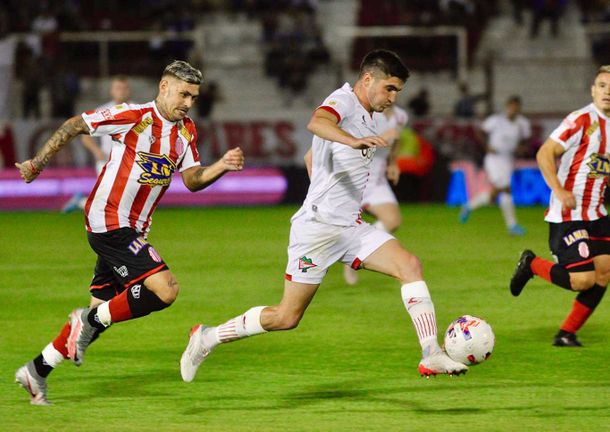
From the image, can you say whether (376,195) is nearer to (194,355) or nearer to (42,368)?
(194,355)

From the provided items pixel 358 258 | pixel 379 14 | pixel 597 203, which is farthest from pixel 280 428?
pixel 379 14

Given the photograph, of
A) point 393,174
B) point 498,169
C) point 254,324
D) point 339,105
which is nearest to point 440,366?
point 254,324

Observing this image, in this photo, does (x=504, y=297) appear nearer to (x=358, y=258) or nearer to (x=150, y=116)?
(x=358, y=258)

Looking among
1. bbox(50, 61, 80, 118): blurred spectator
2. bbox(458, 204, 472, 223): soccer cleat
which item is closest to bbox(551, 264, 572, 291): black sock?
bbox(458, 204, 472, 223): soccer cleat

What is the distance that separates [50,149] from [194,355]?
5.08 ft

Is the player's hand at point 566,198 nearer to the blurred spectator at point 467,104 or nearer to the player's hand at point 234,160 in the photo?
the player's hand at point 234,160

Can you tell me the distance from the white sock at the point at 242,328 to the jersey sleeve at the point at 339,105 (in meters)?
1.29

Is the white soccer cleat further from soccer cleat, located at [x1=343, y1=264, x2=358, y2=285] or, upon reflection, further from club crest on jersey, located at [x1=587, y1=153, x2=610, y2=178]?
soccer cleat, located at [x1=343, y1=264, x2=358, y2=285]

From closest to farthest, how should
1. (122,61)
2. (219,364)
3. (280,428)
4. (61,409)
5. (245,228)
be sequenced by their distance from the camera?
(280,428) < (61,409) < (219,364) < (245,228) < (122,61)

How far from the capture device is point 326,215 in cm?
684

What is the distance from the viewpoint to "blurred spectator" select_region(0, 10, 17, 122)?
2448 centimetres

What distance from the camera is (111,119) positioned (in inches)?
269

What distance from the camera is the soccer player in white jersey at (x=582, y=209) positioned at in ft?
26.8

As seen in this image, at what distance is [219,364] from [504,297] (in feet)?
13.1
